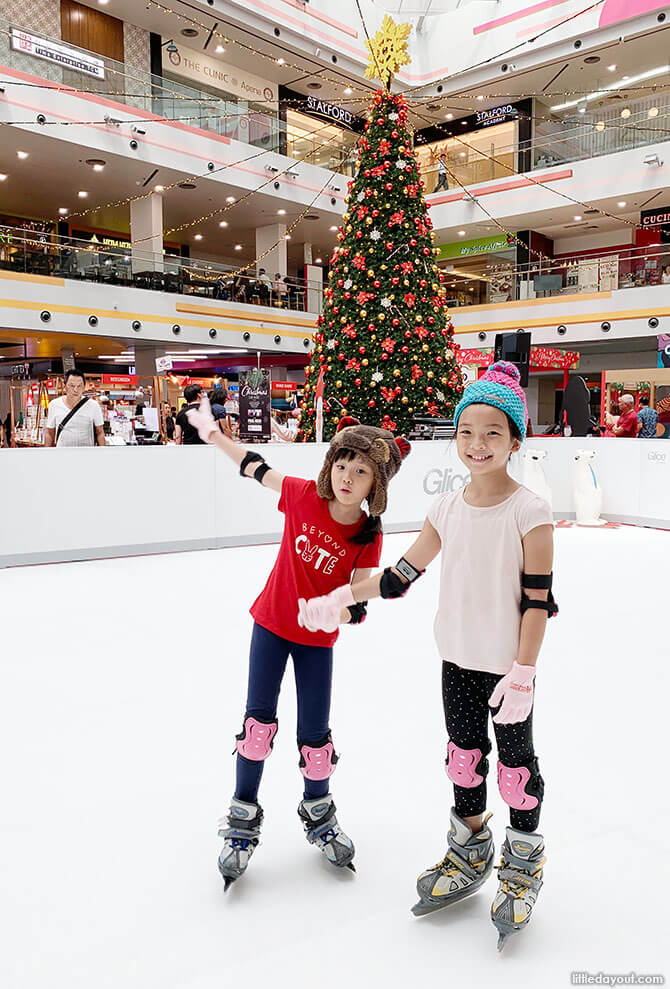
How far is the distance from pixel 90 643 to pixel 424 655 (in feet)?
5.43

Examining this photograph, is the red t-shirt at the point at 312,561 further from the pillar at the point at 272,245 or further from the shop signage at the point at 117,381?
the pillar at the point at 272,245

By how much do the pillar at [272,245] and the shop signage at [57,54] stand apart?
6.60 meters

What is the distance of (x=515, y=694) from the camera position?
147 cm

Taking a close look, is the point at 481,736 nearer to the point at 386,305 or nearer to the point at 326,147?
the point at 386,305

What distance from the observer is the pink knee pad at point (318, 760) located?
186 centimetres

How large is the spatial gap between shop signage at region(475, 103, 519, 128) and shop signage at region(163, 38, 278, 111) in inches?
219

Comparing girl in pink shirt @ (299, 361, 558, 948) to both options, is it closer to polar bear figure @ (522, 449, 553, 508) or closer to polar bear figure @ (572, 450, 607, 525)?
polar bear figure @ (522, 449, 553, 508)

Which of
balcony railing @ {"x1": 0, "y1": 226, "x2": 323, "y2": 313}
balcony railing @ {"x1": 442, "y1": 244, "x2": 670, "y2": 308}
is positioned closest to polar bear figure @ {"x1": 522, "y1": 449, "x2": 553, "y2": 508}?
balcony railing @ {"x1": 442, "y1": 244, "x2": 670, "y2": 308}

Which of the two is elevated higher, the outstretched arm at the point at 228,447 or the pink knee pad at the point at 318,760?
the outstretched arm at the point at 228,447

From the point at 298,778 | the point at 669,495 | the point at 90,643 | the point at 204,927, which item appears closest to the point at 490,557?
the point at 204,927

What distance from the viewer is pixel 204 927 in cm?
158

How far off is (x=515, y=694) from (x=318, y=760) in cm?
61

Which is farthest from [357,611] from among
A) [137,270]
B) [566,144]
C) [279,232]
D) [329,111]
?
[279,232]

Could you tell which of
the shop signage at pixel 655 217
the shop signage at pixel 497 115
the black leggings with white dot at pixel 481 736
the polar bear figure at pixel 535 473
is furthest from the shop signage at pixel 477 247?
the black leggings with white dot at pixel 481 736
